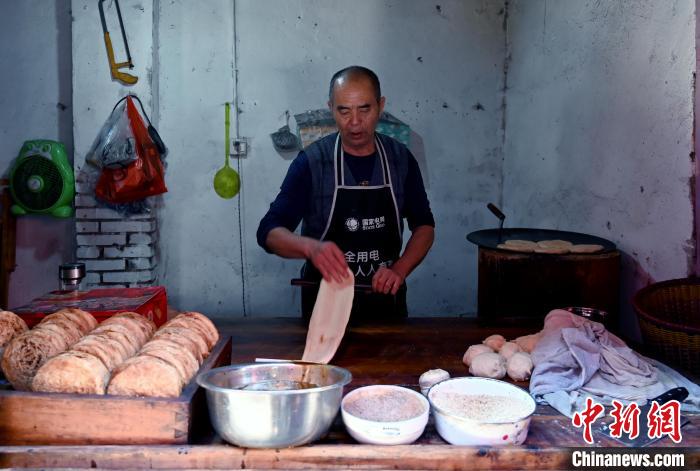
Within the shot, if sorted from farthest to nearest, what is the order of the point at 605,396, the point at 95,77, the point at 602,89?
the point at 95,77
the point at 602,89
the point at 605,396

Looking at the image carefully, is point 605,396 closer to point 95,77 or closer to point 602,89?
point 602,89

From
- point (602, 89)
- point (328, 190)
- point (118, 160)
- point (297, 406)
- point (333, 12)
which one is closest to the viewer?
point (297, 406)

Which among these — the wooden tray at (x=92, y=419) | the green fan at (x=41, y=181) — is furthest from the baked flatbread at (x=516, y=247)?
the green fan at (x=41, y=181)

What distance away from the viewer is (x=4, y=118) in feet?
14.1

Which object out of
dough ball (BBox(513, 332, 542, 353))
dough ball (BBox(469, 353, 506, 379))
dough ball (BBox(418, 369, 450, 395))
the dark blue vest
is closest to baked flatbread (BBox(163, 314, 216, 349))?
dough ball (BBox(418, 369, 450, 395))

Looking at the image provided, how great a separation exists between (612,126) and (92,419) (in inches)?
118

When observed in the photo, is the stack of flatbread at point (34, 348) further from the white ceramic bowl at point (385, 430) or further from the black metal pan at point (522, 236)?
the black metal pan at point (522, 236)

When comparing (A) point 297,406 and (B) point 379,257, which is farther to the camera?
(B) point 379,257

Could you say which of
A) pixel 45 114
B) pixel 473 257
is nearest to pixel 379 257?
pixel 473 257

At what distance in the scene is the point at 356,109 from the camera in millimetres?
2830

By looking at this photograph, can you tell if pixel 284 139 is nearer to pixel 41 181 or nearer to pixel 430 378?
pixel 41 181

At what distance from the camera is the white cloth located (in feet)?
5.81

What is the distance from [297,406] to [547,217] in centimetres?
319

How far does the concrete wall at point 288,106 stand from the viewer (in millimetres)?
4641
